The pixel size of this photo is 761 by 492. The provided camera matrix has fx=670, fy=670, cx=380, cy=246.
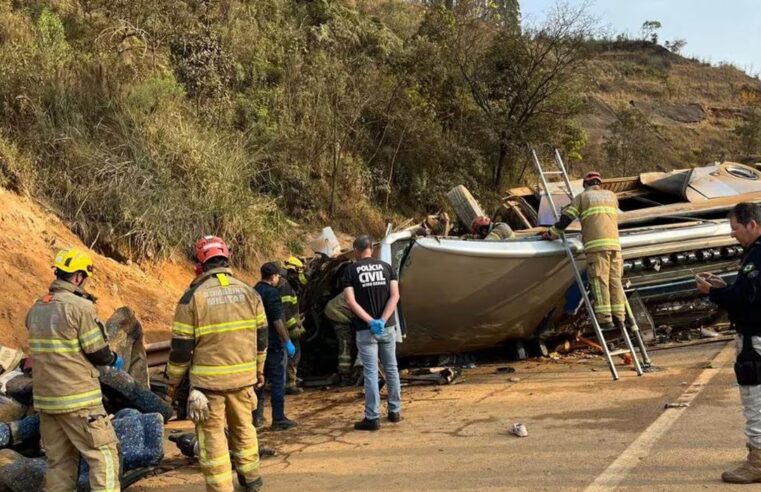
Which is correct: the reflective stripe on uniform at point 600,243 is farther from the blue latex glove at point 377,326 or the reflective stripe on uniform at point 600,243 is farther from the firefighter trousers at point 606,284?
the blue latex glove at point 377,326

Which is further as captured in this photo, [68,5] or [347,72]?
[347,72]

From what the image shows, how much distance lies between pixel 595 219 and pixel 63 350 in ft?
16.3

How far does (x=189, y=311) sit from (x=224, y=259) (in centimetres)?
42

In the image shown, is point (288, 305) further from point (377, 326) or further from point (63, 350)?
point (63, 350)

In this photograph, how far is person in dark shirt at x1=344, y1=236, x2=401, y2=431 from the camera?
222 inches

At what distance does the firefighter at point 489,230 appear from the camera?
7.69 m

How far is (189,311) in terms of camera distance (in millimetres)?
3859

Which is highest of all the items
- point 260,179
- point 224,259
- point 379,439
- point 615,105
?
point 615,105

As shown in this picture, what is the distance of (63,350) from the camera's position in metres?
3.68

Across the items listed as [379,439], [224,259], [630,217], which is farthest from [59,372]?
[630,217]

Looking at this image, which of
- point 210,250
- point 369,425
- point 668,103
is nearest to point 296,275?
point 369,425

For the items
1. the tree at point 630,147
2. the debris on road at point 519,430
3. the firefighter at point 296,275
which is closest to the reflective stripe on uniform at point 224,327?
the debris on road at point 519,430

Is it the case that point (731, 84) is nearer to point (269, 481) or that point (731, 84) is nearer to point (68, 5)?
point (68, 5)

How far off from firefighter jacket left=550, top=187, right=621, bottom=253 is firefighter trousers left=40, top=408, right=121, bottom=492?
15.3ft
